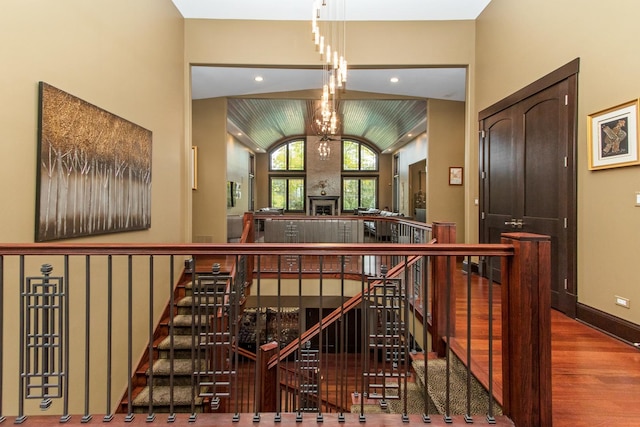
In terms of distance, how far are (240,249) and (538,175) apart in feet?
11.5

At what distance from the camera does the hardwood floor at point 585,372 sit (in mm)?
1939

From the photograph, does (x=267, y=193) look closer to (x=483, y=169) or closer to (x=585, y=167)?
(x=483, y=169)

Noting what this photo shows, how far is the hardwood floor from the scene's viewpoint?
194 centimetres

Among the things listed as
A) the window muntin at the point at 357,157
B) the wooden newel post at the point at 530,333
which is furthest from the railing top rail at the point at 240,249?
the window muntin at the point at 357,157

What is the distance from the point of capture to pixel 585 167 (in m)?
3.13

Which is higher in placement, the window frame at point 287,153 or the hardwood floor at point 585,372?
the window frame at point 287,153

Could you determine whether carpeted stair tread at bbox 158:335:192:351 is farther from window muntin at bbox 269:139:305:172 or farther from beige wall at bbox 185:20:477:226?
window muntin at bbox 269:139:305:172

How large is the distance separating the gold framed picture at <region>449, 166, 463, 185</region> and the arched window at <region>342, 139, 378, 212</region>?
836 centimetres

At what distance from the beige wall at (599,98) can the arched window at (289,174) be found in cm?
1218

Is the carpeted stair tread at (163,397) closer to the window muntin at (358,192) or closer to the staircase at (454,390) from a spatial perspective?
the staircase at (454,390)

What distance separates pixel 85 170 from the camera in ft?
9.71

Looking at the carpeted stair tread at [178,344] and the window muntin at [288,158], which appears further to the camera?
the window muntin at [288,158]

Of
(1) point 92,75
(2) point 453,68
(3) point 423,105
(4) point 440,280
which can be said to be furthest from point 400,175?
(1) point 92,75

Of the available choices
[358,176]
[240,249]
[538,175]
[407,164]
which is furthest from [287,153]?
[240,249]
